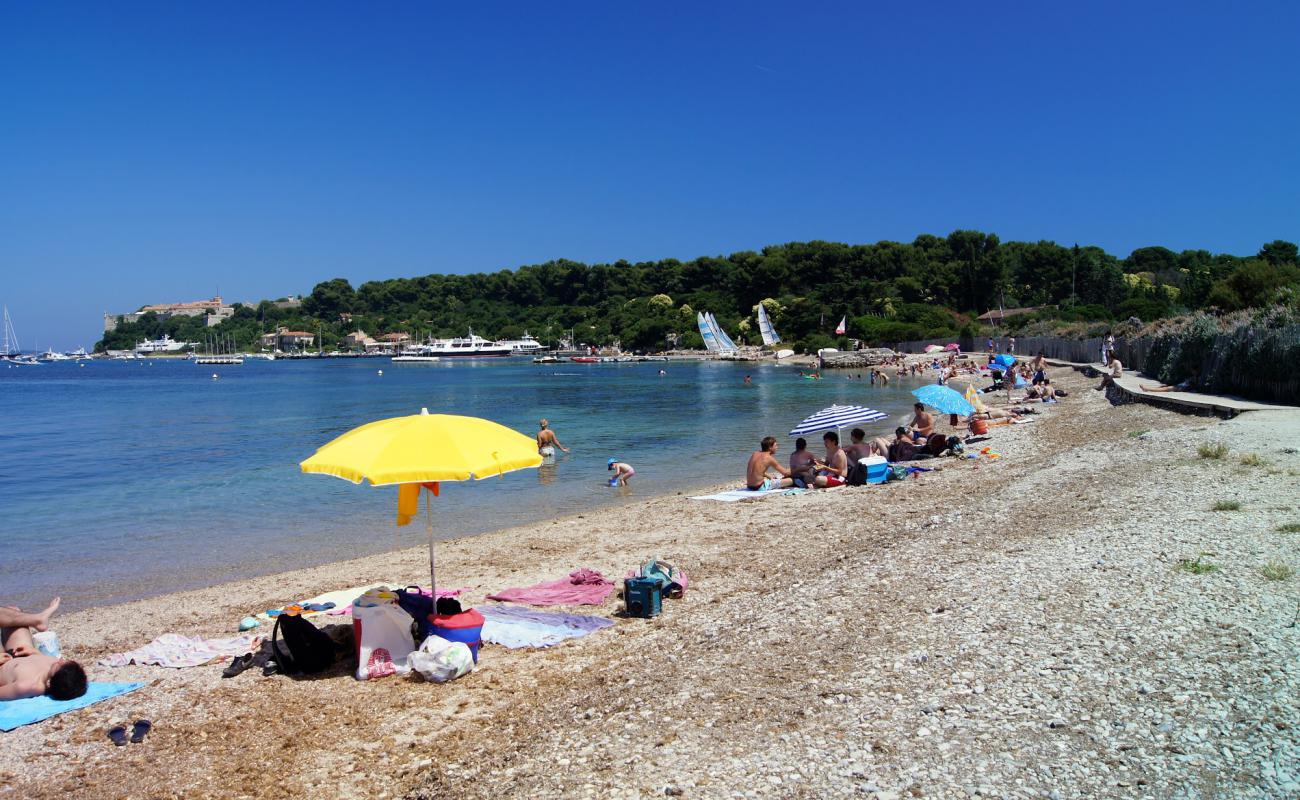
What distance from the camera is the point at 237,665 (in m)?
6.66

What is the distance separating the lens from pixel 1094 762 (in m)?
3.99

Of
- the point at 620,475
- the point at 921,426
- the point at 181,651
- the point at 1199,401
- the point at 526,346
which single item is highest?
the point at 526,346

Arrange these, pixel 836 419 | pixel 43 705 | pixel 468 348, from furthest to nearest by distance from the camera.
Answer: pixel 468 348
pixel 836 419
pixel 43 705

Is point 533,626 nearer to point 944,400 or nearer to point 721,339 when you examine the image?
point 944,400

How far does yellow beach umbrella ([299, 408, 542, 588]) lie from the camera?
603 centimetres

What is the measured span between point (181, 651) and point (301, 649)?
4.81ft

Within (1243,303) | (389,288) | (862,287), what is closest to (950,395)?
(1243,303)

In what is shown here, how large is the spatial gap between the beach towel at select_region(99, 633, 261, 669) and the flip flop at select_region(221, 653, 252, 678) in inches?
13.9

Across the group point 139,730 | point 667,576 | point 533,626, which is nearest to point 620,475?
point 667,576

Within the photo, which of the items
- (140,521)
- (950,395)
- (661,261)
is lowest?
(140,521)

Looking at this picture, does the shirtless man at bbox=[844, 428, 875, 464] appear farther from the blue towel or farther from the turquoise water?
the blue towel

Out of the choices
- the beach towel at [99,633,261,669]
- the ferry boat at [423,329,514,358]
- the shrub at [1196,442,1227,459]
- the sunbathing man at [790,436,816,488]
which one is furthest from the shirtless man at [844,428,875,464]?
the ferry boat at [423,329,514,358]

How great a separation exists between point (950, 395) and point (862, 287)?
3524 inches

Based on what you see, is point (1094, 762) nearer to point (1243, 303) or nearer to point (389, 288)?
point (1243, 303)
